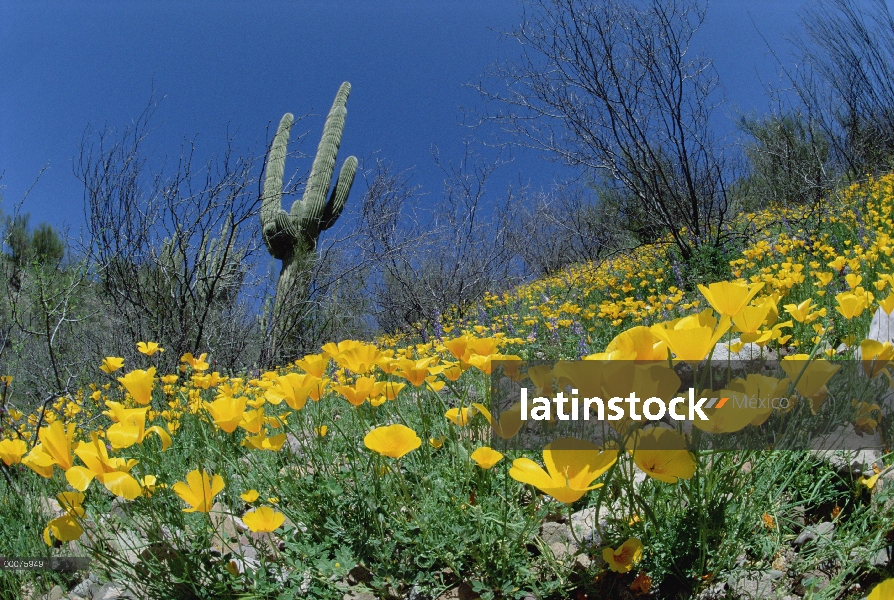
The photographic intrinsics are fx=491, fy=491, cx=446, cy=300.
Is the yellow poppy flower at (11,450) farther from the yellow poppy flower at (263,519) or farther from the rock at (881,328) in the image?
the rock at (881,328)

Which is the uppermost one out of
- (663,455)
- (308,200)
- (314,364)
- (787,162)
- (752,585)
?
(308,200)

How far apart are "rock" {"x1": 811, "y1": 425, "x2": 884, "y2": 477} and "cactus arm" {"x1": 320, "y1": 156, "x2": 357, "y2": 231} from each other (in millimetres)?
10112

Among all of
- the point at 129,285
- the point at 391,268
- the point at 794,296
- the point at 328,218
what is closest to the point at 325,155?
the point at 328,218

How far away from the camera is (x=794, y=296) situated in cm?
360

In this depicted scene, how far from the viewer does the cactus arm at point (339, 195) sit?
10812 millimetres

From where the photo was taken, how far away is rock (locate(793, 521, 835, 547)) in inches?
48.1

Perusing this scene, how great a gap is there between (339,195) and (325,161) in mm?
777

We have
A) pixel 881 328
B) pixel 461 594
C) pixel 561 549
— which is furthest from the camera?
pixel 881 328

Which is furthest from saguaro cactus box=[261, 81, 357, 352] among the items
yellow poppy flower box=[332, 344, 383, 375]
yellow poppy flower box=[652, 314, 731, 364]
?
yellow poppy flower box=[652, 314, 731, 364]

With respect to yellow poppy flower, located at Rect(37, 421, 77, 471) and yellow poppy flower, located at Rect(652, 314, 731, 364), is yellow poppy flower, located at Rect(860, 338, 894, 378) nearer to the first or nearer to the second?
yellow poppy flower, located at Rect(652, 314, 731, 364)

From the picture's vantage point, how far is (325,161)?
10.8 metres

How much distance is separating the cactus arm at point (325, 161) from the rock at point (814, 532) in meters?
10.1

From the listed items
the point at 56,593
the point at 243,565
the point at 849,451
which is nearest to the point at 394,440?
the point at 243,565

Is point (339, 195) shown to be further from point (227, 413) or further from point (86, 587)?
point (227, 413)
